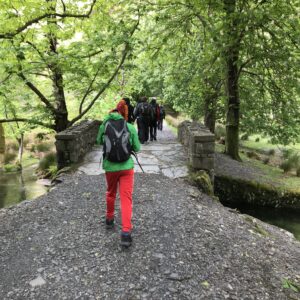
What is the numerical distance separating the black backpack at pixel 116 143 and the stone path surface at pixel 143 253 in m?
1.36

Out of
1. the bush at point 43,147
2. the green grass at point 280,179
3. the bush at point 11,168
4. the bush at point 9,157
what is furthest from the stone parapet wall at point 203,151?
the bush at point 43,147

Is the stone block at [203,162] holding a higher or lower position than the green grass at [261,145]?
higher

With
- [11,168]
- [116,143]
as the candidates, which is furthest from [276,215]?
[11,168]

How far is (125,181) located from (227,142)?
38.2 ft

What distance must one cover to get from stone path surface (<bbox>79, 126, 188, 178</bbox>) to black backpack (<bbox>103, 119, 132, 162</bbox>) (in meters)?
4.25

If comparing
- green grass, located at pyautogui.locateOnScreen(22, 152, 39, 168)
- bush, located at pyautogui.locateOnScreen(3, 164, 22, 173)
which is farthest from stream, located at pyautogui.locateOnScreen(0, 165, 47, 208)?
green grass, located at pyautogui.locateOnScreen(22, 152, 39, 168)

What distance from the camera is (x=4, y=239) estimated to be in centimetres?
555

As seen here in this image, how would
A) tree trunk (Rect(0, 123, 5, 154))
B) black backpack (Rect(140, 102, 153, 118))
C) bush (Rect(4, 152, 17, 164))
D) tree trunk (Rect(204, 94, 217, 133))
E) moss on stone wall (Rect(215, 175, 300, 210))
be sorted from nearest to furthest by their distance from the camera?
1. black backpack (Rect(140, 102, 153, 118))
2. moss on stone wall (Rect(215, 175, 300, 210))
3. tree trunk (Rect(204, 94, 217, 133))
4. bush (Rect(4, 152, 17, 164))
5. tree trunk (Rect(0, 123, 5, 154))

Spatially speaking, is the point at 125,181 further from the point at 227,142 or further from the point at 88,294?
the point at 227,142

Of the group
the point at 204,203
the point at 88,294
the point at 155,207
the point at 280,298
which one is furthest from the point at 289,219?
the point at 88,294

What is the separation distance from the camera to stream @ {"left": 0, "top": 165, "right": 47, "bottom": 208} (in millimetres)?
14773

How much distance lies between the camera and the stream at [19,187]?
14.8m

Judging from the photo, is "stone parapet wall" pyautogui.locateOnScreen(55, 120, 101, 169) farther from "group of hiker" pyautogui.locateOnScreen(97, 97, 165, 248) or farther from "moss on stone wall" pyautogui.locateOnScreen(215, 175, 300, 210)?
"moss on stone wall" pyautogui.locateOnScreen(215, 175, 300, 210)

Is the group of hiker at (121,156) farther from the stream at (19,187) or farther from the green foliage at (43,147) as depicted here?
the green foliage at (43,147)
